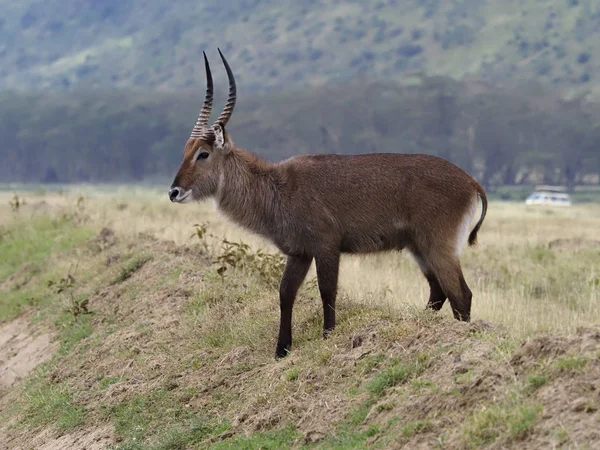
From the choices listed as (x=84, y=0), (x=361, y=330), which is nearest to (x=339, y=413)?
(x=361, y=330)

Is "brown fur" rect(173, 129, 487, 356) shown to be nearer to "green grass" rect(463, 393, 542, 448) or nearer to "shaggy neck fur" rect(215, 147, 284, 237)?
"shaggy neck fur" rect(215, 147, 284, 237)

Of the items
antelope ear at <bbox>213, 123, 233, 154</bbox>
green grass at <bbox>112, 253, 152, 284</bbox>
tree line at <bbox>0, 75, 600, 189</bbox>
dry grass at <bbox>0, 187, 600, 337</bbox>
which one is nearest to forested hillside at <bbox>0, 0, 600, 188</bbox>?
tree line at <bbox>0, 75, 600, 189</bbox>

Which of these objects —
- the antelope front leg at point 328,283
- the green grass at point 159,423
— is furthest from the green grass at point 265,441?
the antelope front leg at point 328,283

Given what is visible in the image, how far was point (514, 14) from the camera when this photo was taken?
120062mm

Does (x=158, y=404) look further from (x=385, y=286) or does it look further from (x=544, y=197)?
(x=544, y=197)

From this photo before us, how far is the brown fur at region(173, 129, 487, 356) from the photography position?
809cm

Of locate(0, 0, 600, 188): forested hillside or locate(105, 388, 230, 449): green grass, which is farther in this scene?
locate(0, 0, 600, 188): forested hillside

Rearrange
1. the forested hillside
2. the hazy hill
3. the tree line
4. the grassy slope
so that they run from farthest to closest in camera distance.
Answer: the hazy hill < the forested hillside < the tree line < the grassy slope

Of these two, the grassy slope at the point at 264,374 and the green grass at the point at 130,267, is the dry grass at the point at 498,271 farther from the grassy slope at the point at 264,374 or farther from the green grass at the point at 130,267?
the green grass at the point at 130,267

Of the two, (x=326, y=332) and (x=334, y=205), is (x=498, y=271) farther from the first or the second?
(x=326, y=332)

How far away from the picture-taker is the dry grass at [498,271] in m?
9.61

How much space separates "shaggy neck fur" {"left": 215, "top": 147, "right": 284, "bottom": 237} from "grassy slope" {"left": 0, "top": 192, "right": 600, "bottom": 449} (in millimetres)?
878

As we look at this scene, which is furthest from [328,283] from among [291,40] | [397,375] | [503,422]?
[291,40]

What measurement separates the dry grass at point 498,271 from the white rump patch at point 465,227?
770 millimetres
